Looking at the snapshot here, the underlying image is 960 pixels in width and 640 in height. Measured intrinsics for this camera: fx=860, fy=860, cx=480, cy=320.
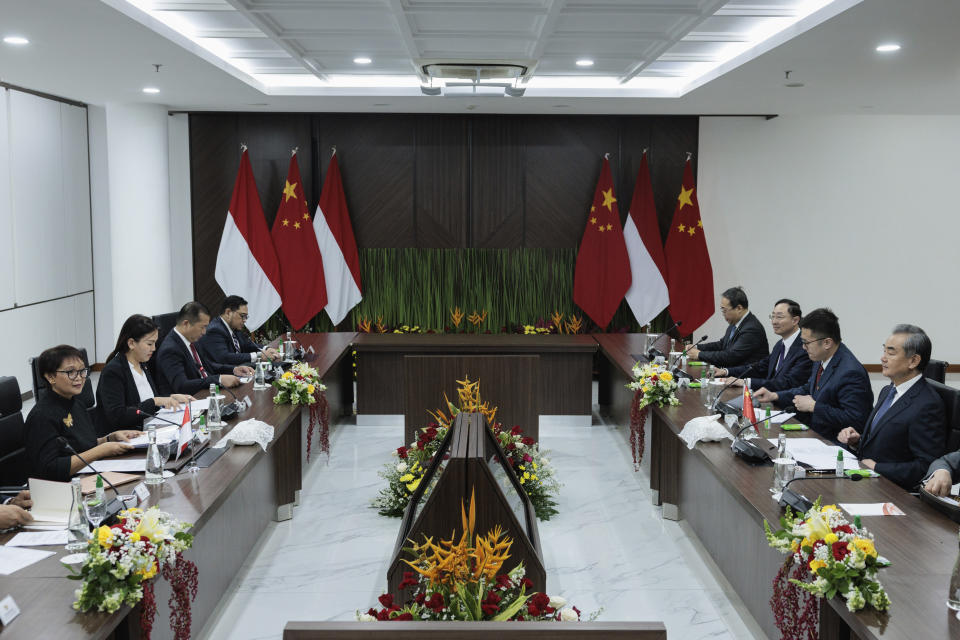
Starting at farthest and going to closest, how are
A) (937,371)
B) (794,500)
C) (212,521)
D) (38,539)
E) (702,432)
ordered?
(937,371), (702,432), (212,521), (794,500), (38,539)

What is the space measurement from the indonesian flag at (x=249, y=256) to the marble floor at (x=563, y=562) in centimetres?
294

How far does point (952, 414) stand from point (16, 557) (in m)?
3.83

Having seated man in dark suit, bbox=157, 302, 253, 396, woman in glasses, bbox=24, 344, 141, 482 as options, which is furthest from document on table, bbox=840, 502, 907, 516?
seated man in dark suit, bbox=157, 302, 253, 396

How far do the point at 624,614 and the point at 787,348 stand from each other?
247 cm

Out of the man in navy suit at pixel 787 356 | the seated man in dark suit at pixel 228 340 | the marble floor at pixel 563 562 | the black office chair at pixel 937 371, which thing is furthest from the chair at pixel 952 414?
the seated man in dark suit at pixel 228 340

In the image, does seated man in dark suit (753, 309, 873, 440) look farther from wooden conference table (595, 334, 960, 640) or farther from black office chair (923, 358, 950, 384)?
black office chair (923, 358, 950, 384)

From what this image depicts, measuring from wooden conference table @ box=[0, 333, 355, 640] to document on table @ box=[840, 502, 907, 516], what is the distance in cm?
233

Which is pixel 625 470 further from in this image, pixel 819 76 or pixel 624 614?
pixel 819 76

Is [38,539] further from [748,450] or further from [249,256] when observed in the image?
[249,256]

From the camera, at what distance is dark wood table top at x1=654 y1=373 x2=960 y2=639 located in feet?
7.36

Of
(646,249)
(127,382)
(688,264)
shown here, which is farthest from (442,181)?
(127,382)

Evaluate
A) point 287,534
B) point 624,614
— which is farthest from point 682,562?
point 287,534

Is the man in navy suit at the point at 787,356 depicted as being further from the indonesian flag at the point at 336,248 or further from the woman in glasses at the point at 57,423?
the indonesian flag at the point at 336,248

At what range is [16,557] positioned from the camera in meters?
2.64
